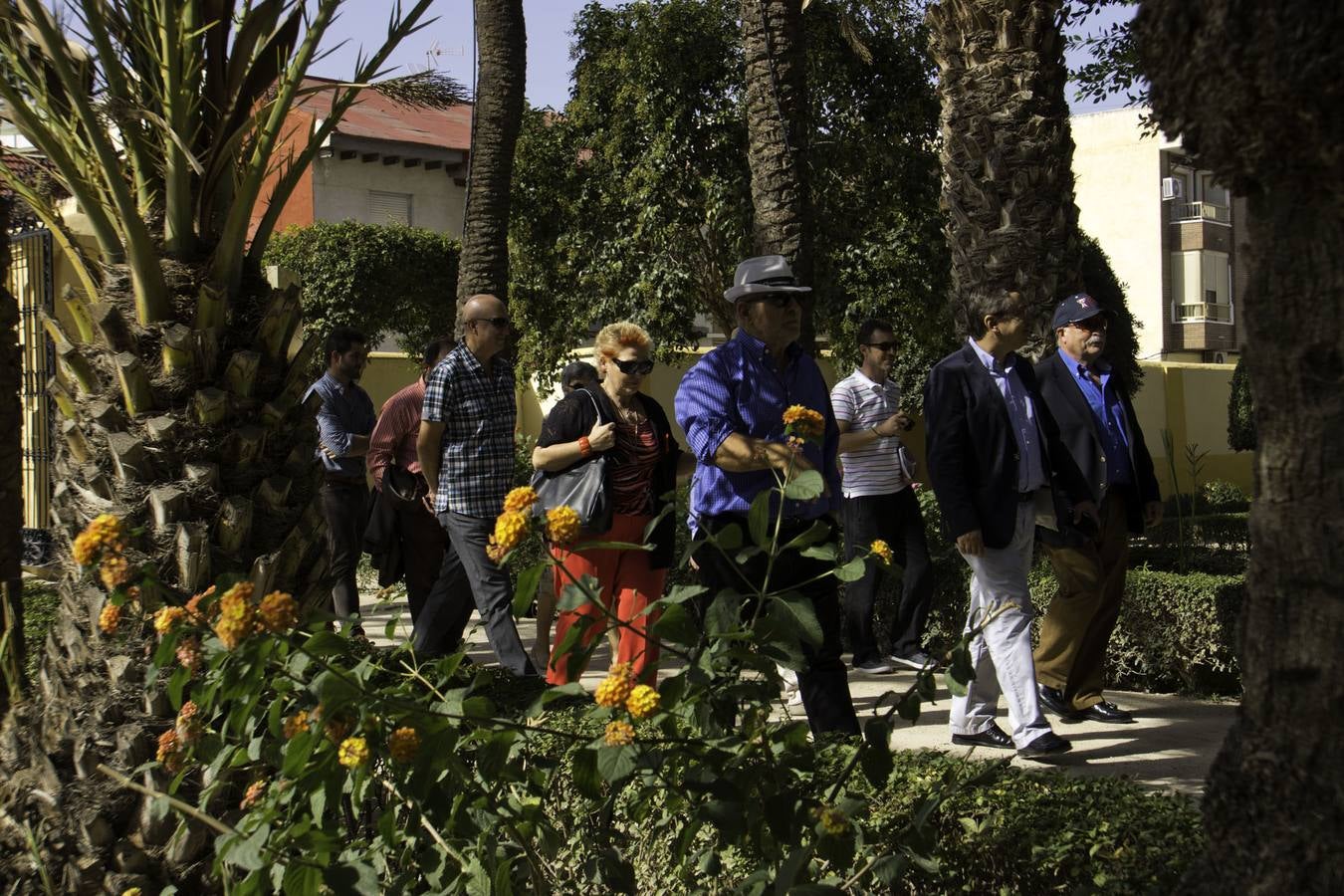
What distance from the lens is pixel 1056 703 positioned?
20.6 feet

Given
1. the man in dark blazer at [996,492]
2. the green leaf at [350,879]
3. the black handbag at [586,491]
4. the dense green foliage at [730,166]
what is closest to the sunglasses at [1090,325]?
the man in dark blazer at [996,492]

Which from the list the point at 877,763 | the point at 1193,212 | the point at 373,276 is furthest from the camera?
the point at 1193,212

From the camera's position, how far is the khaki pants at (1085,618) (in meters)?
6.10

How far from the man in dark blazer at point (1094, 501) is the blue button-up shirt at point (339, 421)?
4072 mm

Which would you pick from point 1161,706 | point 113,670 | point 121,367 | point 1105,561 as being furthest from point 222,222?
point 1161,706

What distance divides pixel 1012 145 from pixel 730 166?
30.9 feet

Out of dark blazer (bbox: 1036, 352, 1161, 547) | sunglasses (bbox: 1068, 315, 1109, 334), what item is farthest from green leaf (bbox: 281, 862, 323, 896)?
sunglasses (bbox: 1068, 315, 1109, 334)

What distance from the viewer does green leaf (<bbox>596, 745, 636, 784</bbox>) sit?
2637 millimetres

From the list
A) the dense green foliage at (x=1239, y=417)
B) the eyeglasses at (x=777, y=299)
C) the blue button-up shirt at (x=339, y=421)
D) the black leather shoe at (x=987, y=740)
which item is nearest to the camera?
the eyeglasses at (x=777, y=299)

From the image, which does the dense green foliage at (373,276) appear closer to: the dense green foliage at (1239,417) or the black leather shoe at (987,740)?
the dense green foliage at (1239,417)

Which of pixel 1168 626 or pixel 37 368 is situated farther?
pixel 37 368

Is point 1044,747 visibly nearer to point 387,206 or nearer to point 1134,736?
point 1134,736

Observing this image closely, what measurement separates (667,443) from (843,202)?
41.0 feet

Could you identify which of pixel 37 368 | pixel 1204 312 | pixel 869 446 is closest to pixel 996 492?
pixel 869 446
